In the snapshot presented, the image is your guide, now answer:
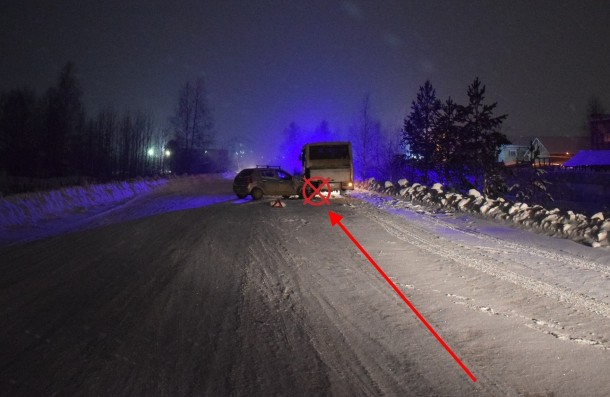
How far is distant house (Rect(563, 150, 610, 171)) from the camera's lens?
176 feet

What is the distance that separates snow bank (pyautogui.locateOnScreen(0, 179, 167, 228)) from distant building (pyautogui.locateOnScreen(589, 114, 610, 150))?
232 ft

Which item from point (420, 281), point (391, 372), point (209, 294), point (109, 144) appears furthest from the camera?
point (109, 144)

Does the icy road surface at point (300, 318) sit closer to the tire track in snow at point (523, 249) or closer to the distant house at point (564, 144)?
the tire track in snow at point (523, 249)

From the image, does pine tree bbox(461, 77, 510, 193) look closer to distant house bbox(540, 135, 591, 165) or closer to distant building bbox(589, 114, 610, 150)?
distant building bbox(589, 114, 610, 150)

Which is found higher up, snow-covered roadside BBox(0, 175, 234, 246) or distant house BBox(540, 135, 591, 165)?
distant house BBox(540, 135, 591, 165)

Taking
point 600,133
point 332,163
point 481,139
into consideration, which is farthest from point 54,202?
point 600,133

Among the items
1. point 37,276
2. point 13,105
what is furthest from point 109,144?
point 37,276

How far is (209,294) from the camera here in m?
7.45

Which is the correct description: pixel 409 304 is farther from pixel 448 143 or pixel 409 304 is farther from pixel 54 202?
pixel 448 143

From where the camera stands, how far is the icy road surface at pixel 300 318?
179 inches

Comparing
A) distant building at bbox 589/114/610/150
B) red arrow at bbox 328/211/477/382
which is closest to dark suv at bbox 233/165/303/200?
red arrow at bbox 328/211/477/382

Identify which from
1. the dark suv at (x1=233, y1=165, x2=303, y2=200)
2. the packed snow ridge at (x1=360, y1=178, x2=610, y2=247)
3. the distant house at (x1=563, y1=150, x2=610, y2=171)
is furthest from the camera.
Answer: the distant house at (x1=563, y1=150, x2=610, y2=171)

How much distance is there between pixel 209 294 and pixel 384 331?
3.00 metres

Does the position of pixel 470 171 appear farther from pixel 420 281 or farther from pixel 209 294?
pixel 209 294
